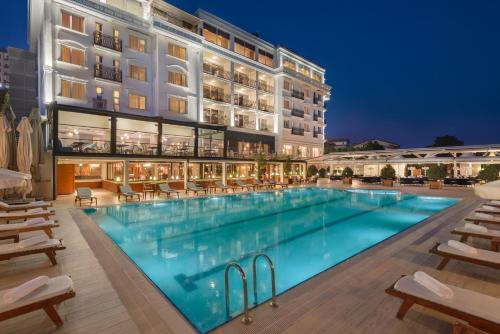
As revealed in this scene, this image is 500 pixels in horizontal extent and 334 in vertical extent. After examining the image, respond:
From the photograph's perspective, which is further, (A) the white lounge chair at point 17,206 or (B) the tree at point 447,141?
(B) the tree at point 447,141

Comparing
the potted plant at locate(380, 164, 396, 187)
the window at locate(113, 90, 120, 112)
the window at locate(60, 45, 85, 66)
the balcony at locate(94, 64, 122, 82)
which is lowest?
the potted plant at locate(380, 164, 396, 187)

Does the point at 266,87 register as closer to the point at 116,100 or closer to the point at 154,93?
the point at 154,93

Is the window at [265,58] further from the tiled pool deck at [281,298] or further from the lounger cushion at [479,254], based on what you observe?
the lounger cushion at [479,254]

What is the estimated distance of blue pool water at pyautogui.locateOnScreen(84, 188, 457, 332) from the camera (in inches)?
205

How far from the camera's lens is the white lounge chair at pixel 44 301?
295 cm

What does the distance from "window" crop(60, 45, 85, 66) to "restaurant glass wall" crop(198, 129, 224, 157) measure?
33.6 feet

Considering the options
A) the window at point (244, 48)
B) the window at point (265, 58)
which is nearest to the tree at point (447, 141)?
the window at point (265, 58)

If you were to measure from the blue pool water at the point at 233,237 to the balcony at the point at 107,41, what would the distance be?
13016mm

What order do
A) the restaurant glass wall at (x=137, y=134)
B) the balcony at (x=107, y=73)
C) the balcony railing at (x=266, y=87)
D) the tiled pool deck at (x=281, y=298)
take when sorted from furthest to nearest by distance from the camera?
the balcony railing at (x=266, y=87)
the restaurant glass wall at (x=137, y=134)
the balcony at (x=107, y=73)
the tiled pool deck at (x=281, y=298)

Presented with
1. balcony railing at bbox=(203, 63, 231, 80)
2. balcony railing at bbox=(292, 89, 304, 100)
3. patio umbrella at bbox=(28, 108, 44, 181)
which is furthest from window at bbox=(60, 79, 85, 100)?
balcony railing at bbox=(292, 89, 304, 100)

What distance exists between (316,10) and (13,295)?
11200cm

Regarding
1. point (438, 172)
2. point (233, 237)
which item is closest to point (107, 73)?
point (233, 237)

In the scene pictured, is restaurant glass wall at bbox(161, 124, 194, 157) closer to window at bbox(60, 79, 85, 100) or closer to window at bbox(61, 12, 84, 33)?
window at bbox(60, 79, 85, 100)

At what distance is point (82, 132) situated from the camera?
66.3 ft
